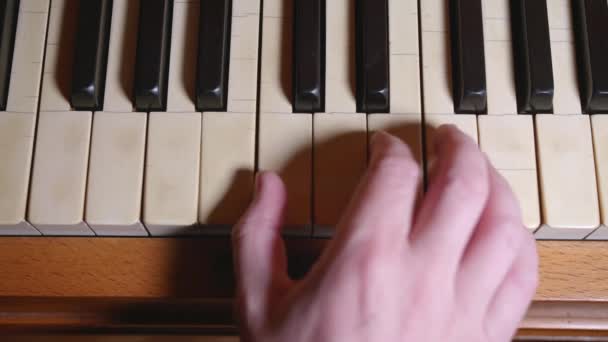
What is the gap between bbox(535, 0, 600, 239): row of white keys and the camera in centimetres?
64

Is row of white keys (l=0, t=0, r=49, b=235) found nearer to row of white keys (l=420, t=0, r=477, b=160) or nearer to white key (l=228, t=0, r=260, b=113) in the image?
white key (l=228, t=0, r=260, b=113)

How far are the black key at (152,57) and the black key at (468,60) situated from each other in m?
0.32

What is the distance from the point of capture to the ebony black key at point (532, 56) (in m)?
0.66

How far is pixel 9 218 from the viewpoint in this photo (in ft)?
2.13

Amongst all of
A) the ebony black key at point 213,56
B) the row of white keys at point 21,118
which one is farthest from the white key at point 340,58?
the row of white keys at point 21,118

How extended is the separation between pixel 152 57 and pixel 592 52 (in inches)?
18.8

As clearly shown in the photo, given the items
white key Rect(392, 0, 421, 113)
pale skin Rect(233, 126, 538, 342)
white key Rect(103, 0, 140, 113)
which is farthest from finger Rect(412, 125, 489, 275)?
white key Rect(103, 0, 140, 113)

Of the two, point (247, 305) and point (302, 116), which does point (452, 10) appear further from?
point (247, 305)

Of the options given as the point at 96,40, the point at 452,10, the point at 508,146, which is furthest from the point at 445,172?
the point at 96,40

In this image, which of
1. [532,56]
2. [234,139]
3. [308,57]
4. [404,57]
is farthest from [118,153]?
[532,56]

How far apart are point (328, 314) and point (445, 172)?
0.59 feet

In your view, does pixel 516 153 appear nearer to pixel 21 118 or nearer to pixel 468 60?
pixel 468 60

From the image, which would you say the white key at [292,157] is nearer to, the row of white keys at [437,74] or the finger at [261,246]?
the finger at [261,246]

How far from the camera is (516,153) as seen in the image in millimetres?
662
